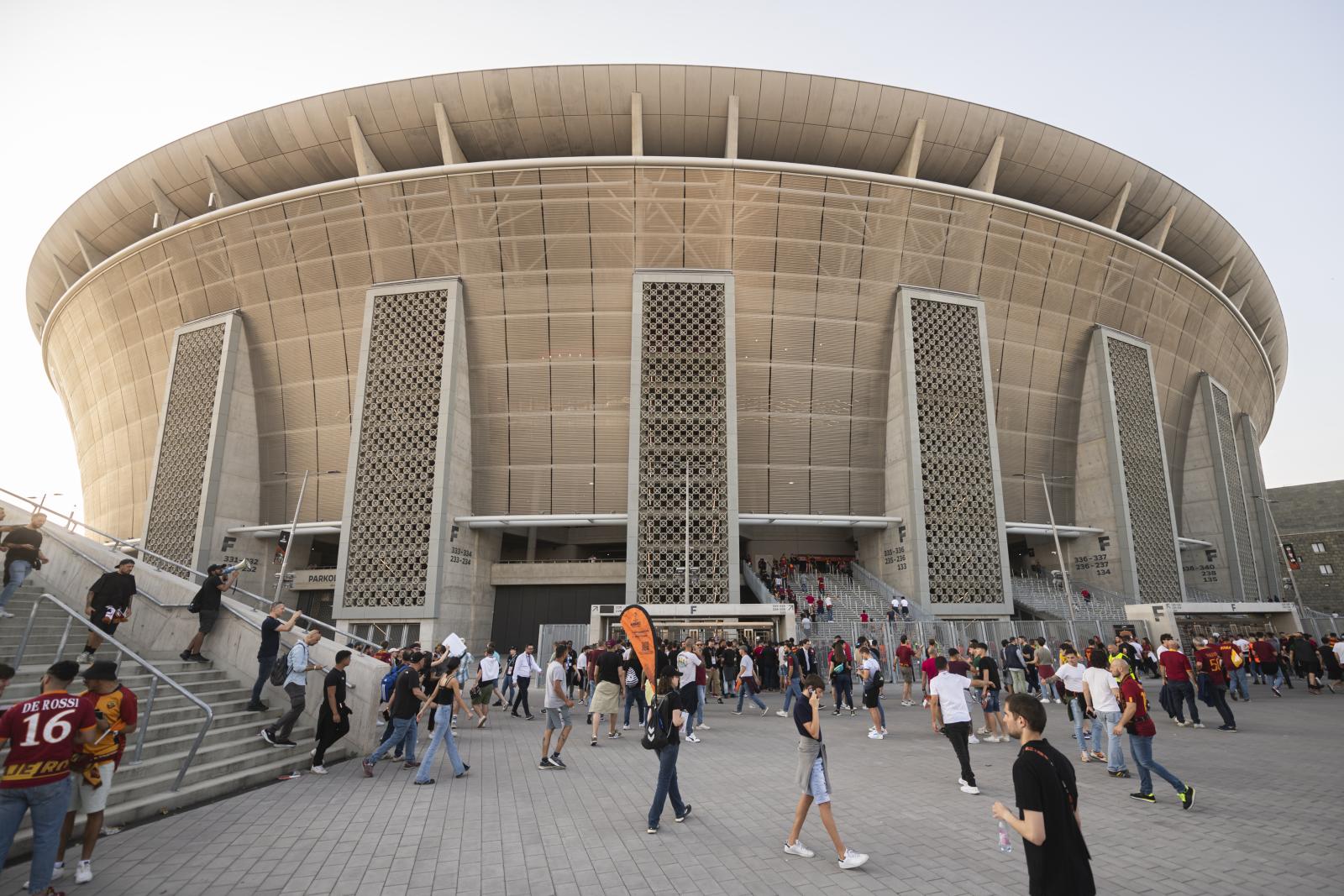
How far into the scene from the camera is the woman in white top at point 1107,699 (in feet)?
25.3

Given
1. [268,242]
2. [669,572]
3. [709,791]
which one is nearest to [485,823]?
[709,791]

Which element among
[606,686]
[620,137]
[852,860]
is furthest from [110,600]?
[620,137]

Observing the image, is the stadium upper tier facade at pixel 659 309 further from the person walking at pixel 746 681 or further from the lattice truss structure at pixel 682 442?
Result: the person walking at pixel 746 681

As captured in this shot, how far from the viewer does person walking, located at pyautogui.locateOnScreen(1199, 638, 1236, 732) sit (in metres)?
11.0

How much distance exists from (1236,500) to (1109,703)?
3609cm

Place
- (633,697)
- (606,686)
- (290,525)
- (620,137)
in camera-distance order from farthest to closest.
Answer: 1. (290,525)
2. (620,137)
3. (633,697)
4. (606,686)

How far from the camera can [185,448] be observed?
28219mm

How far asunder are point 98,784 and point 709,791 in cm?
561

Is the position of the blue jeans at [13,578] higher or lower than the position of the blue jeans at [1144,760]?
higher

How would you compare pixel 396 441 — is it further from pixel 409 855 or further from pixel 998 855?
pixel 998 855

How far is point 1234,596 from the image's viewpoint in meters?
32.2

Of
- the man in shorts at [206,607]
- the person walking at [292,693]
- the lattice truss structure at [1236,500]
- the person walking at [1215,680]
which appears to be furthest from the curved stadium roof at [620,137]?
the person walking at [292,693]

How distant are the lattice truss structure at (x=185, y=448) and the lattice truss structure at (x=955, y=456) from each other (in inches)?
1156

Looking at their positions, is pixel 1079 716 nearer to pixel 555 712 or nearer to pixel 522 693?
pixel 555 712
